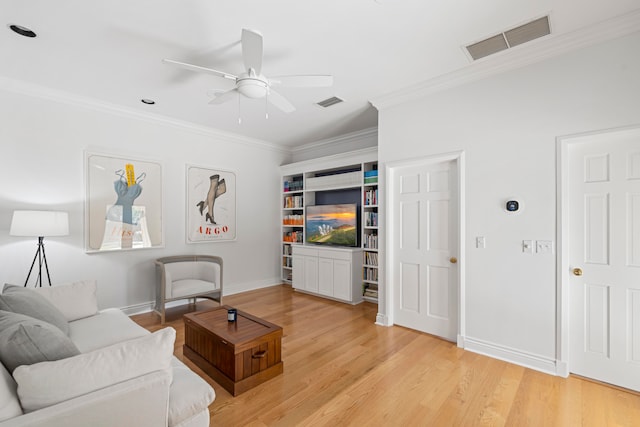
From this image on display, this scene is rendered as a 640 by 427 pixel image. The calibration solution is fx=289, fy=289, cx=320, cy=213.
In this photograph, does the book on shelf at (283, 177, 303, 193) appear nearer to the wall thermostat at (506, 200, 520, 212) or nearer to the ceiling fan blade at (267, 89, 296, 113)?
the ceiling fan blade at (267, 89, 296, 113)

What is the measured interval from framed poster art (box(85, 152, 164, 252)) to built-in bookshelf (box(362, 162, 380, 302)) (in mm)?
3071

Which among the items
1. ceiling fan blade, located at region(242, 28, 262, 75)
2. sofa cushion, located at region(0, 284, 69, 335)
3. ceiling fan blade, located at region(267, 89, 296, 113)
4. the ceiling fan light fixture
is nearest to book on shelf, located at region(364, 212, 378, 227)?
ceiling fan blade, located at region(267, 89, 296, 113)

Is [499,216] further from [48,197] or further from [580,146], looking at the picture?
[48,197]

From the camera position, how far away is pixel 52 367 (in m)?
1.15

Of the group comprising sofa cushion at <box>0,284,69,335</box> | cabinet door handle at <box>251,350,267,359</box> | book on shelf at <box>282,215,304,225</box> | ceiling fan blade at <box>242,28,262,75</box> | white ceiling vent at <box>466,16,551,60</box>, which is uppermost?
white ceiling vent at <box>466,16,551,60</box>

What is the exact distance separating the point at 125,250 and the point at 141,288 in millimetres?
594

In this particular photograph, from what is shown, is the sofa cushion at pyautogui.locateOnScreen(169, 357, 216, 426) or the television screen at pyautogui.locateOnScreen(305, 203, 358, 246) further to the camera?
the television screen at pyautogui.locateOnScreen(305, 203, 358, 246)

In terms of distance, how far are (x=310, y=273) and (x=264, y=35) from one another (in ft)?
12.0

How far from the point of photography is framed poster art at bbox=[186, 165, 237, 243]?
4.63 metres

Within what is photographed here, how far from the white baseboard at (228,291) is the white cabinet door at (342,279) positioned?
161 cm

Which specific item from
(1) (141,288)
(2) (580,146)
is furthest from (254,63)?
(1) (141,288)

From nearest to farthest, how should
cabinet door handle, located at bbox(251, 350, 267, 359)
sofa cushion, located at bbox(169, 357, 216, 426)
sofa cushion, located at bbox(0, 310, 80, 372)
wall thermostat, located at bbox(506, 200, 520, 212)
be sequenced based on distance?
sofa cushion, located at bbox(0, 310, 80, 372), sofa cushion, located at bbox(169, 357, 216, 426), cabinet door handle, located at bbox(251, 350, 267, 359), wall thermostat, located at bbox(506, 200, 520, 212)

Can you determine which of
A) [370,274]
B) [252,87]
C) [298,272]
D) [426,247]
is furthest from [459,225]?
[298,272]

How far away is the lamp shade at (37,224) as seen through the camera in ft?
9.33
